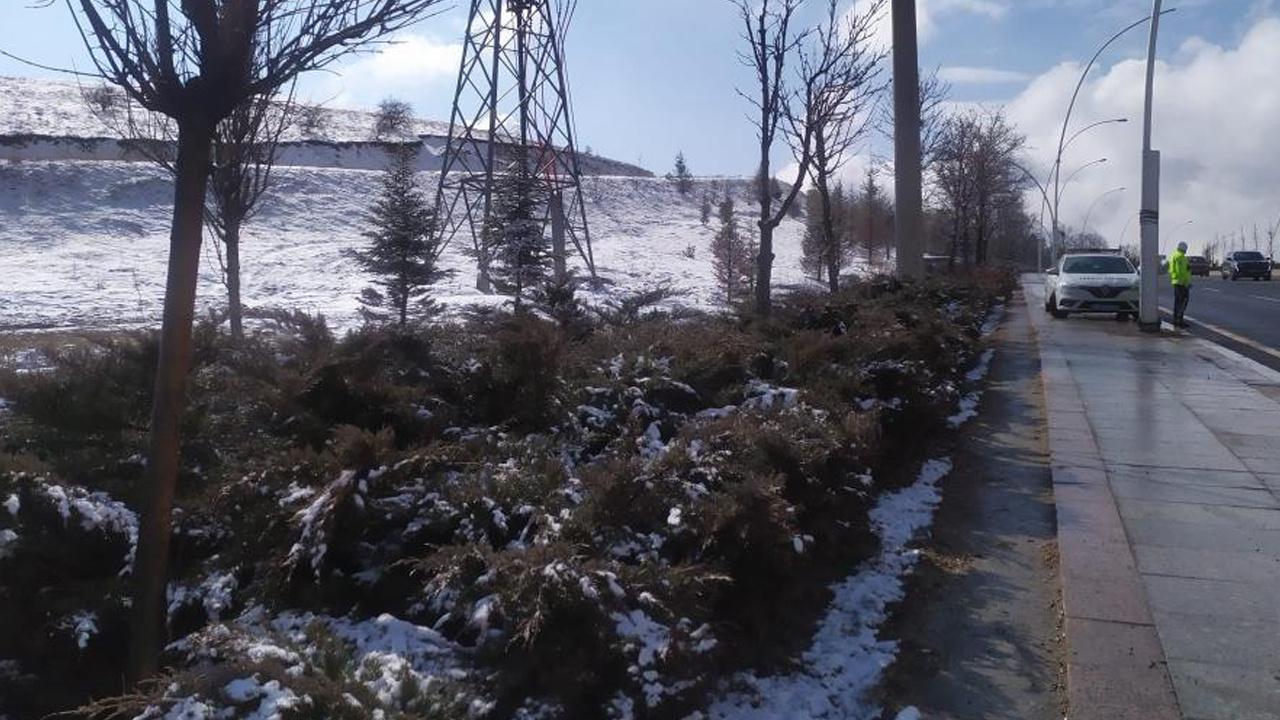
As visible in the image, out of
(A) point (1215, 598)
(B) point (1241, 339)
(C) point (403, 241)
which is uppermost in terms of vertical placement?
(C) point (403, 241)

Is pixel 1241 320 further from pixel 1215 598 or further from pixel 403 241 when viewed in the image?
pixel 1215 598

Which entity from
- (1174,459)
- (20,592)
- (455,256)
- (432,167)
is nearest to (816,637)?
(20,592)

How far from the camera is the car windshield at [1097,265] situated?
992 inches

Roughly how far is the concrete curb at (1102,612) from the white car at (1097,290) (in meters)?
16.6

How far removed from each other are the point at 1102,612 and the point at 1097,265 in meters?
22.1

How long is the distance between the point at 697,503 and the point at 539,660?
1292mm

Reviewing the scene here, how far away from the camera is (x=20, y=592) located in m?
4.57

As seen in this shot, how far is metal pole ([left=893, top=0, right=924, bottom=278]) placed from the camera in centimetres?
2055

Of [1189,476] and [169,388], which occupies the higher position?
[169,388]

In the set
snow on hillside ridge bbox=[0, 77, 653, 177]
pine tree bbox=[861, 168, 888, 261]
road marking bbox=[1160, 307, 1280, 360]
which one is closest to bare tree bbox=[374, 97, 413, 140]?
snow on hillside ridge bbox=[0, 77, 653, 177]

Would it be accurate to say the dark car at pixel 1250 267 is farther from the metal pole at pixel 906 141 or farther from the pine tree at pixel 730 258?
the metal pole at pixel 906 141

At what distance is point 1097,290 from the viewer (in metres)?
23.8

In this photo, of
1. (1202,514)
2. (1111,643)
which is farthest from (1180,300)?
(1111,643)

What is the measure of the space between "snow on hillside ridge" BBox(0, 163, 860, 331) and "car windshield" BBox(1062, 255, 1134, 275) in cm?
834
